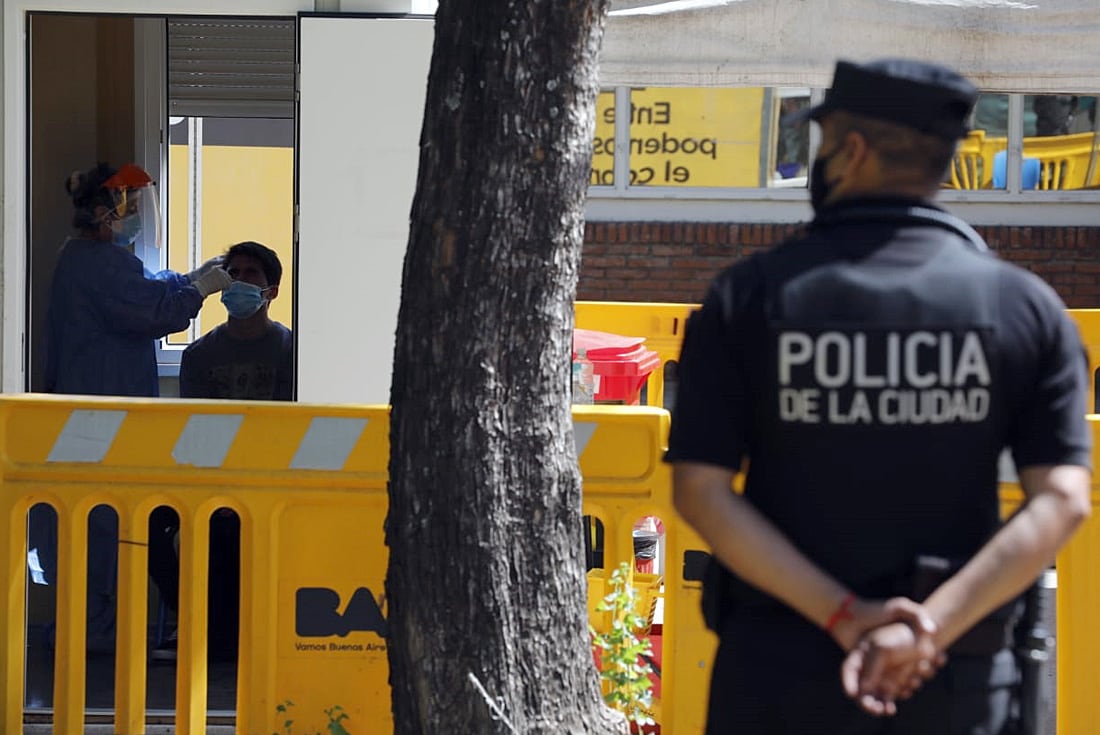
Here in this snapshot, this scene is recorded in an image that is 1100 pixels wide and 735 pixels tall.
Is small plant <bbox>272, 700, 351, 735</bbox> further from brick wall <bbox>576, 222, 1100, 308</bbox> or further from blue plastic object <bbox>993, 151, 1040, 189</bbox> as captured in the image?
blue plastic object <bbox>993, 151, 1040, 189</bbox>

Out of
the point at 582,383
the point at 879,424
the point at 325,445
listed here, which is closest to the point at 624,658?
the point at 325,445

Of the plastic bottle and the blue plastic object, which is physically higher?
the blue plastic object

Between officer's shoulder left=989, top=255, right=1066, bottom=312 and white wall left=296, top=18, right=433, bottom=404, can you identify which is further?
white wall left=296, top=18, right=433, bottom=404

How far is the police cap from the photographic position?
2.41 m

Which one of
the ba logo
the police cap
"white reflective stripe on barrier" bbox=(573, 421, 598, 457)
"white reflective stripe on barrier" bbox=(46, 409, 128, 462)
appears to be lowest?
the ba logo

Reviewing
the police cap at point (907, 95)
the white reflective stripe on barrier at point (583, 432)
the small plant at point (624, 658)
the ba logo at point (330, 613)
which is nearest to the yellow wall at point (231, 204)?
the ba logo at point (330, 613)

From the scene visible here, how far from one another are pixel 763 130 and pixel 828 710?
10503mm

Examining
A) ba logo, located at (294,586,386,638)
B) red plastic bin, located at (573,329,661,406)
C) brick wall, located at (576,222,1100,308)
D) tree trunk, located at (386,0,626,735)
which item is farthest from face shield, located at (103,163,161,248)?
brick wall, located at (576,222,1100,308)

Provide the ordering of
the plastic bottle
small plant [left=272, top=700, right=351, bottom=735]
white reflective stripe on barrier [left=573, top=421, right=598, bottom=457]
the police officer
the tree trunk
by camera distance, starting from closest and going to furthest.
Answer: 1. the police officer
2. the tree trunk
3. white reflective stripe on barrier [left=573, top=421, right=598, bottom=457]
4. small plant [left=272, top=700, right=351, bottom=735]
5. the plastic bottle

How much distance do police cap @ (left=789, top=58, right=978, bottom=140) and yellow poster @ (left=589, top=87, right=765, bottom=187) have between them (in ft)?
33.1

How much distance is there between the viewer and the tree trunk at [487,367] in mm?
3375

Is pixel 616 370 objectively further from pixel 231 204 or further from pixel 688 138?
pixel 688 138

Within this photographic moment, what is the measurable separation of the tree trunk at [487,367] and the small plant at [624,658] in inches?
25.1

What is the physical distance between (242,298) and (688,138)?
23.3 feet
